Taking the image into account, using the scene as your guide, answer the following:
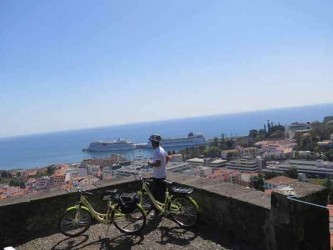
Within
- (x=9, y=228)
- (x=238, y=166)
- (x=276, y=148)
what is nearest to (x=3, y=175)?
(x=238, y=166)

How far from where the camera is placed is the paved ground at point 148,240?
3.99m

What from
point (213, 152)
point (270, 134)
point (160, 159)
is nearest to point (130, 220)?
point (160, 159)

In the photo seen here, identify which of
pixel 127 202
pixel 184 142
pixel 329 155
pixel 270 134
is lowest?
pixel 329 155

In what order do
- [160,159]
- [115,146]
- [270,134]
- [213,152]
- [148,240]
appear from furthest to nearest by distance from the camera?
[115,146] < [270,134] < [213,152] < [160,159] < [148,240]

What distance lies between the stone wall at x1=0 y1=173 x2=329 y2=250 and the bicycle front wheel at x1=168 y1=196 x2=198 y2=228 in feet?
0.70

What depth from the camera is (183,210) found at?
4551 mm

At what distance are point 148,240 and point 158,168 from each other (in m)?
1.09

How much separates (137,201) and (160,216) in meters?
0.75

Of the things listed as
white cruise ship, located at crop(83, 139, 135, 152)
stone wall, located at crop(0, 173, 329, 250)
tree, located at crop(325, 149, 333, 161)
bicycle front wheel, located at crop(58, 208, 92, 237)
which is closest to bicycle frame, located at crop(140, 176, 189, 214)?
stone wall, located at crop(0, 173, 329, 250)

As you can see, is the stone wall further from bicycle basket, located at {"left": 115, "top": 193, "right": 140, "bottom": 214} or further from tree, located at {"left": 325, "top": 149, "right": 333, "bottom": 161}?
tree, located at {"left": 325, "top": 149, "right": 333, "bottom": 161}

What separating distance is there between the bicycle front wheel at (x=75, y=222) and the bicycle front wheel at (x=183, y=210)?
1.14m

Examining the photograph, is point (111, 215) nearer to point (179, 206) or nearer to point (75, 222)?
point (75, 222)

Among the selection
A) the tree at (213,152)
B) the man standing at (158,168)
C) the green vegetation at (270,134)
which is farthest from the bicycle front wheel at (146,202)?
the green vegetation at (270,134)

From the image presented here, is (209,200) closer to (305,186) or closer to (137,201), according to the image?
(137,201)
